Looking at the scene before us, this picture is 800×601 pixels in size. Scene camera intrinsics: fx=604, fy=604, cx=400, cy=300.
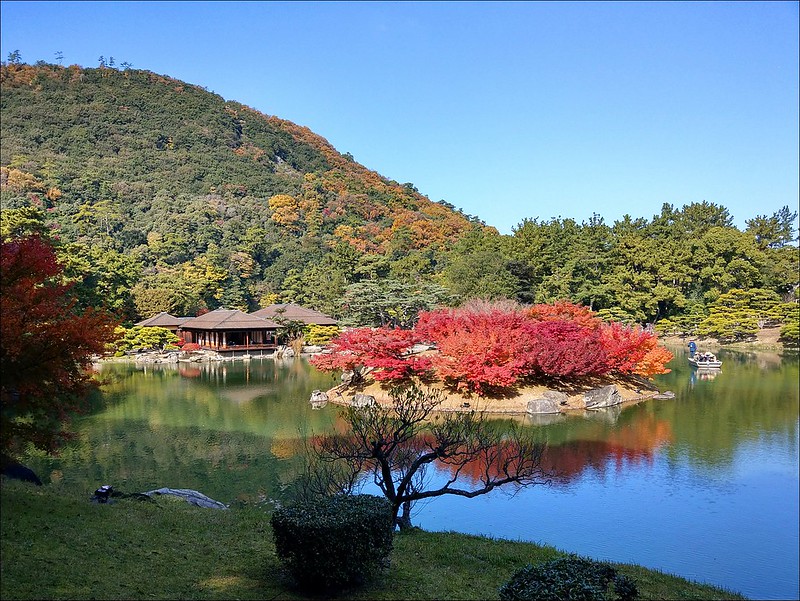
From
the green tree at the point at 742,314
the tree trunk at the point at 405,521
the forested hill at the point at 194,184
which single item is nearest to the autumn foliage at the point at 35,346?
the tree trunk at the point at 405,521

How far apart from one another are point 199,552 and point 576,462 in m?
7.05

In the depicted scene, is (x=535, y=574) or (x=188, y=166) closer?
(x=535, y=574)

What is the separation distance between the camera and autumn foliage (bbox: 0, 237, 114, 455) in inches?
214

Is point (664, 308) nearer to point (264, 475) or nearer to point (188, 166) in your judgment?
point (264, 475)

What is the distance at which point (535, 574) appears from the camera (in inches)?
160

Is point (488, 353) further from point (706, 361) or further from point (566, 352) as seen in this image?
point (706, 361)

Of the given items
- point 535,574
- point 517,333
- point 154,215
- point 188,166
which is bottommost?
point 535,574

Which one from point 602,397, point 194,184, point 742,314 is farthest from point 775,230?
point 194,184

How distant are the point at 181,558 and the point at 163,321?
2708cm

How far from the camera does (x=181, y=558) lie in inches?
204

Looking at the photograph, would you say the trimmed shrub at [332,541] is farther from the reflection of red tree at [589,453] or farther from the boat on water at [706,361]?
the boat on water at [706,361]

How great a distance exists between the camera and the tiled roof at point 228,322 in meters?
28.8

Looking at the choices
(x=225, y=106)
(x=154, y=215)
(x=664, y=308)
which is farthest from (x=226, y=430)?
(x=225, y=106)

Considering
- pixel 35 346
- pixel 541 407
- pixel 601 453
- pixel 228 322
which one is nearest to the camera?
pixel 35 346
